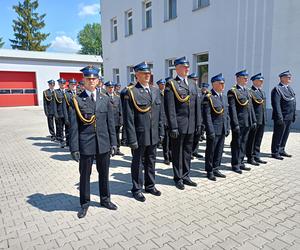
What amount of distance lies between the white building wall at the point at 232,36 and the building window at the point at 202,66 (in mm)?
243

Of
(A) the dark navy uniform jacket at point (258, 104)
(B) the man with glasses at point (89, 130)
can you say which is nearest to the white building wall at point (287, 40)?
(A) the dark navy uniform jacket at point (258, 104)

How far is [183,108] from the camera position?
4195 millimetres

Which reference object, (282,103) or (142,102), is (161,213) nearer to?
(142,102)

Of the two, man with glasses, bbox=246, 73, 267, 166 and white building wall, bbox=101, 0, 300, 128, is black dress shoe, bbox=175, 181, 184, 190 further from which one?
white building wall, bbox=101, 0, 300, 128

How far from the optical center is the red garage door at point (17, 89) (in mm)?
22344

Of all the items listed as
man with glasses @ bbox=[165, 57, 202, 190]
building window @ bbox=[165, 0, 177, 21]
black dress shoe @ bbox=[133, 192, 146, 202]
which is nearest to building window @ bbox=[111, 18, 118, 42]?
building window @ bbox=[165, 0, 177, 21]

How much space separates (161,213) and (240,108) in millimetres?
2641

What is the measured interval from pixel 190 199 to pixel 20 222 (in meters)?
2.35

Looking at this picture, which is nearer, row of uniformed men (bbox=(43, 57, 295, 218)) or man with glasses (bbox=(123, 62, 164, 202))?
row of uniformed men (bbox=(43, 57, 295, 218))

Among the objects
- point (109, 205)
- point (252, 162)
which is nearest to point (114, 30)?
point (252, 162)

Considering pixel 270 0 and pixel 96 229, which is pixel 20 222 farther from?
pixel 270 0

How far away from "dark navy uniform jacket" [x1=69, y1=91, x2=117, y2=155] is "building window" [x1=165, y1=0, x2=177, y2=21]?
10.8 metres

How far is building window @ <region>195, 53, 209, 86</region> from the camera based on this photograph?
11.6 metres

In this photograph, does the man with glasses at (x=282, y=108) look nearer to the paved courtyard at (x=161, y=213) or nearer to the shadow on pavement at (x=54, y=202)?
the paved courtyard at (x=161, y=213)
